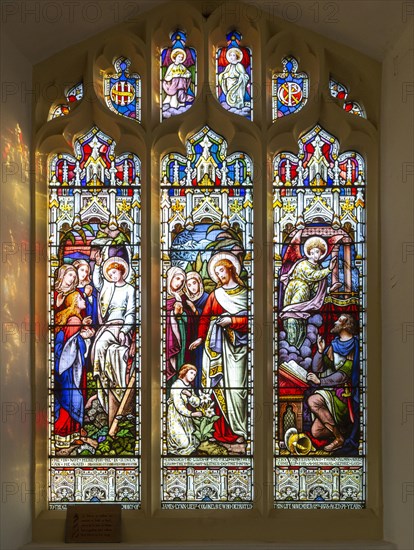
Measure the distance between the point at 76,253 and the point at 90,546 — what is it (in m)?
1.72

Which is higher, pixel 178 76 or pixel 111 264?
pixel 178 76

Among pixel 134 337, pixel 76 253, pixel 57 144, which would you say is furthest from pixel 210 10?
pixel 134 337

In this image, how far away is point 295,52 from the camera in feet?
19.3

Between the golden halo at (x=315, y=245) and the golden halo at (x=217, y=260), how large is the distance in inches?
16.5

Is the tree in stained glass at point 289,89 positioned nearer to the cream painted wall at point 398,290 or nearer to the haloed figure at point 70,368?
the cream painted wall at point 398,290

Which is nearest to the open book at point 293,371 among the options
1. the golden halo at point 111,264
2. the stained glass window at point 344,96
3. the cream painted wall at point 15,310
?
the golden halo at point 111,264

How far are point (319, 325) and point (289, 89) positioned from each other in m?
1.47

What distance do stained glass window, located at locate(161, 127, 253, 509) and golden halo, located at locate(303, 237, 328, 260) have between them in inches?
13.4

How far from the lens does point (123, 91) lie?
5891 millimetres

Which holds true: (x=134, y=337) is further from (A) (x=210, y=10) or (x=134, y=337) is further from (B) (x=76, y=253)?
(A) (x=210, y=10)

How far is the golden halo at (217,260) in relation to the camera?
5754 millimetres

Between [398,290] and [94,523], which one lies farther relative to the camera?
[94,523]

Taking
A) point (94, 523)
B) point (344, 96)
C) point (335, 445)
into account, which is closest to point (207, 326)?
point (335, 445)

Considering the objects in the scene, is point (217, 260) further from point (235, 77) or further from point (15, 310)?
point (15, 310)
